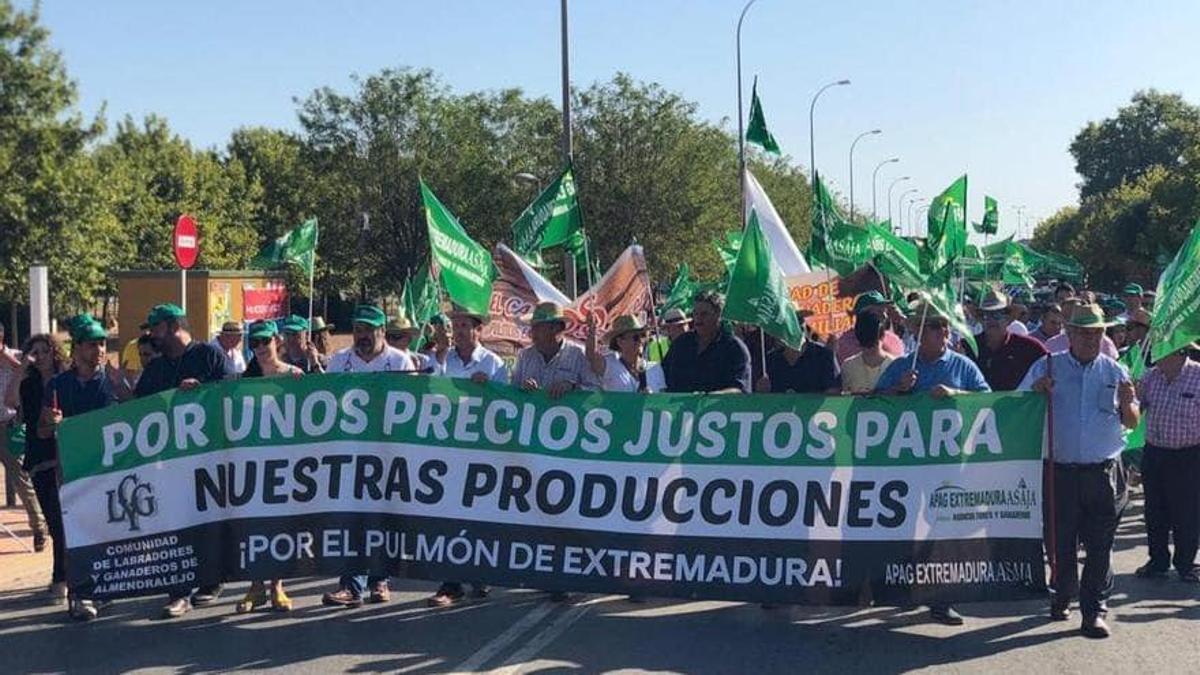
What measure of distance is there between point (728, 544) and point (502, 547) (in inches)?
Answer: 50.2

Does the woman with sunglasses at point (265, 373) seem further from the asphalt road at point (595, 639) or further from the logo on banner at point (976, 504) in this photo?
the logo on banner at point (976, 504)

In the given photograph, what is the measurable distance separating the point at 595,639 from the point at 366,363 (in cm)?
247

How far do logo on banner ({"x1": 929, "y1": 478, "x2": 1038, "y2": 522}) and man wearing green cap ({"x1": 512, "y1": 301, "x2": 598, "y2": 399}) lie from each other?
220 centimetres

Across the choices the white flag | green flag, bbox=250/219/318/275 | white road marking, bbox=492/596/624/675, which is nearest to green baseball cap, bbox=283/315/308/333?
green flag, bbox=250/219/318/275

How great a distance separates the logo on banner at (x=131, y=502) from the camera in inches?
290

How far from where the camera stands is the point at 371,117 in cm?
4147

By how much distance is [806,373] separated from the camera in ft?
26.8

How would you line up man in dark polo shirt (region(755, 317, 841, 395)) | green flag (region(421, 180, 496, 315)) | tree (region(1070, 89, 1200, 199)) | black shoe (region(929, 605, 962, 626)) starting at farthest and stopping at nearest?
tree (region(1070, 89, 1200, 199))
green flag (region(421, 180, 496, 315))
man in dark polo shirt (region(755, 317, 841, 395))
black shoe (region(929, 605, 962, 626))

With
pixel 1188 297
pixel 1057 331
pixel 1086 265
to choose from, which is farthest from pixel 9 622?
pixel 1086 265

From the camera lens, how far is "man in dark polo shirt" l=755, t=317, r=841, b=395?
26.6 feet

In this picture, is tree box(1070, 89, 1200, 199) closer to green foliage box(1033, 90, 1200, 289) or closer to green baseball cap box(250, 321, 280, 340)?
green foliage box(1033, 90, 1200, 289)

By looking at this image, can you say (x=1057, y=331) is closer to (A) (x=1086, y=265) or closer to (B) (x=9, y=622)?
(B) (x=9, y=622)

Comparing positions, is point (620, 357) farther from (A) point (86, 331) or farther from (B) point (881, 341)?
(A) point (86, 331)

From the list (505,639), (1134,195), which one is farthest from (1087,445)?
(1134,195)
